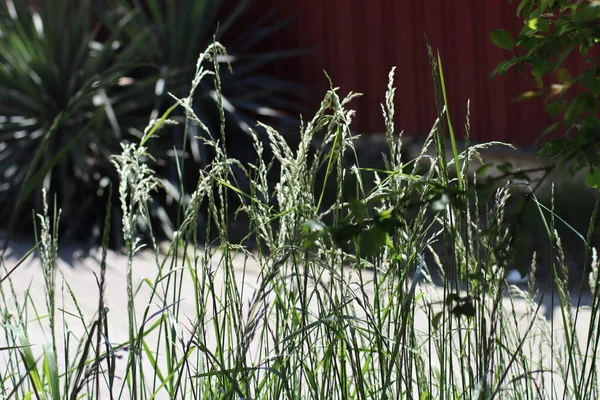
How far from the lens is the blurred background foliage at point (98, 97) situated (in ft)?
21.0

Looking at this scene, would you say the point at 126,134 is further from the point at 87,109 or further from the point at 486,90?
the point at 486,90

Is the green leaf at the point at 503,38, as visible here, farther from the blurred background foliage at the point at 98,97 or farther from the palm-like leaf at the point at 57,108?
the palm-like leaf at the point at 57,108

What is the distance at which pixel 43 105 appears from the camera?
21.7 ft

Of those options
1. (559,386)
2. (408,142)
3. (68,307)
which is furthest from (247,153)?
(559,386)

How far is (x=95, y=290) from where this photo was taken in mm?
4699

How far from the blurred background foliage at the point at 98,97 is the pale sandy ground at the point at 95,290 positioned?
451mm

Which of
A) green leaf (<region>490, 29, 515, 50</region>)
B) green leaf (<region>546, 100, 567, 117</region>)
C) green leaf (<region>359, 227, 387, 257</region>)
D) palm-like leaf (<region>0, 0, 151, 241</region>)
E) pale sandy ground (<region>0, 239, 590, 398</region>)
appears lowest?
pale sandy ground (<region>0, 239, 590, 398</region>)

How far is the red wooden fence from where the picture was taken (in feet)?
21.6

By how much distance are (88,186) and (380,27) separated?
2.84m

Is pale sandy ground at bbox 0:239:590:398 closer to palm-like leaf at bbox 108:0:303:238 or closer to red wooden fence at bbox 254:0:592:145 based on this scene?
palm-like leaf at bbox 108:0:303:238

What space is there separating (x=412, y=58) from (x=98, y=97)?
2578mm

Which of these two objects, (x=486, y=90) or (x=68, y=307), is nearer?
(x=68, y=307)

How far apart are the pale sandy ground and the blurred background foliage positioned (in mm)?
451

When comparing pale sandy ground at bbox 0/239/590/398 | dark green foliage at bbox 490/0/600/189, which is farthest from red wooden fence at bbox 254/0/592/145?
dark green foliage at bbox 490/0/600/189
